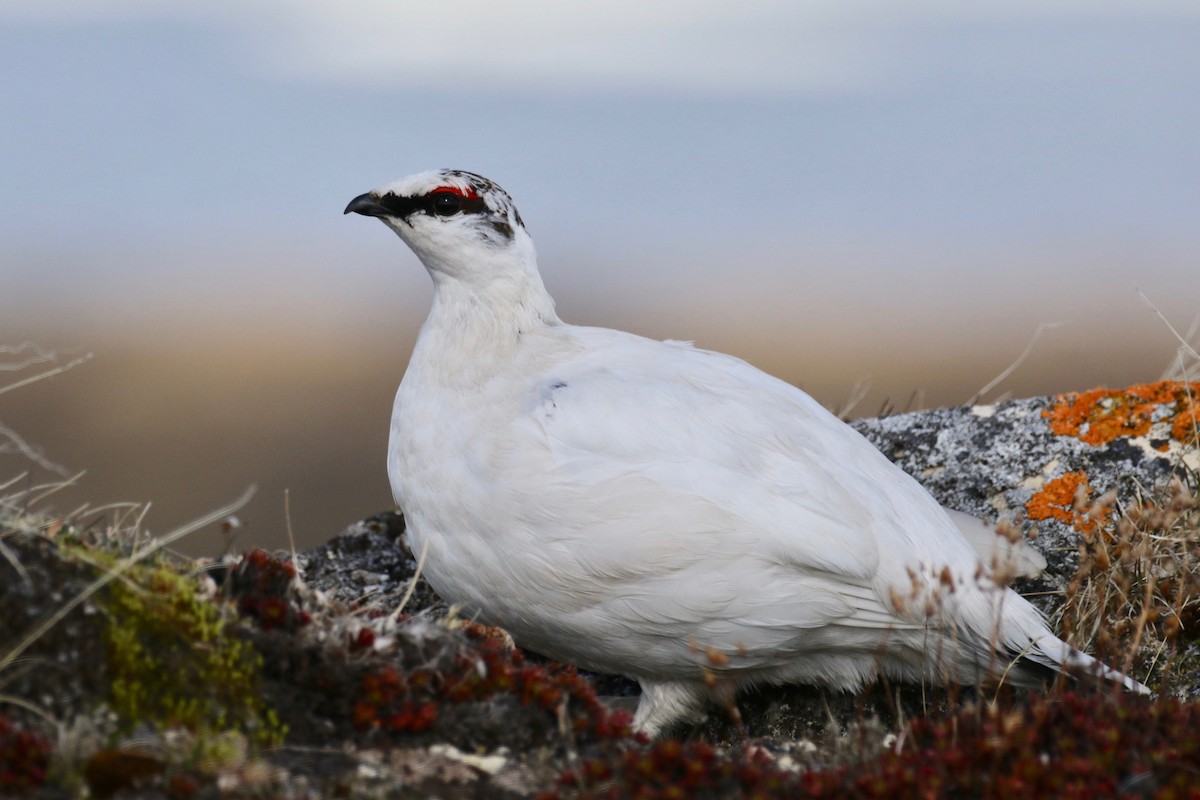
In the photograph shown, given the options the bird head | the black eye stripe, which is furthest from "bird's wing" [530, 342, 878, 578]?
the black eye stripe

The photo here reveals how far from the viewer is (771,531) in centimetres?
425

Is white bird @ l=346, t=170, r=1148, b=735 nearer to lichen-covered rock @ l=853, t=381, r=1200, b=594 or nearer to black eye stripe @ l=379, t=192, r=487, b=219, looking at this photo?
black eye stripe @ l=379, t=192, r=487, b=219

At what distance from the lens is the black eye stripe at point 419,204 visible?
4.98 metres

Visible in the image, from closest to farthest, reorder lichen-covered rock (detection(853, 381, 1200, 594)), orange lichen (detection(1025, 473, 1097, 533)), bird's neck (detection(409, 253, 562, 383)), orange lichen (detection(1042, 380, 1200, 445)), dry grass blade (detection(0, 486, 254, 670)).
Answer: dry grass blade (detection(0, 486, 254, 670)) → bird's neck (detection(409, 253, 562, 383)) → orange lichen (detection(1025, 473, 1097, 533)) → lichen-covered rock (detection(853, 381, 1200, 594)) → orange lichen (detection(1042, 380, 1200, 445))

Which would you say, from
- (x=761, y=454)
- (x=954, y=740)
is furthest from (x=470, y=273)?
(x=954, y=740)

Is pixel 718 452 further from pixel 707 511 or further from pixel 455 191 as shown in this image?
pixel 455 191

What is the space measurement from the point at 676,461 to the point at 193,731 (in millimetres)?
2031

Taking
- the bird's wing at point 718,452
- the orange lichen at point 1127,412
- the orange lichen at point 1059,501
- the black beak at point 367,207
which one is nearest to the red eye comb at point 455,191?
the black beak at point 367,207

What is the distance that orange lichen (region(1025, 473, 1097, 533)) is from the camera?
6.00 meters

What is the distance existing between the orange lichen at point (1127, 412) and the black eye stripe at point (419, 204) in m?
3.56

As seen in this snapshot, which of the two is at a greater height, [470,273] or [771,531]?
[470,273]

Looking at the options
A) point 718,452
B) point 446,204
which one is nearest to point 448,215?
point 446,204

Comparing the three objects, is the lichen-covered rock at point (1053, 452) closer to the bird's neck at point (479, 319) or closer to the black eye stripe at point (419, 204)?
the bird's neck at point (479, 319)

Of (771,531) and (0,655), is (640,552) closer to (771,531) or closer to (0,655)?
(771,531)
